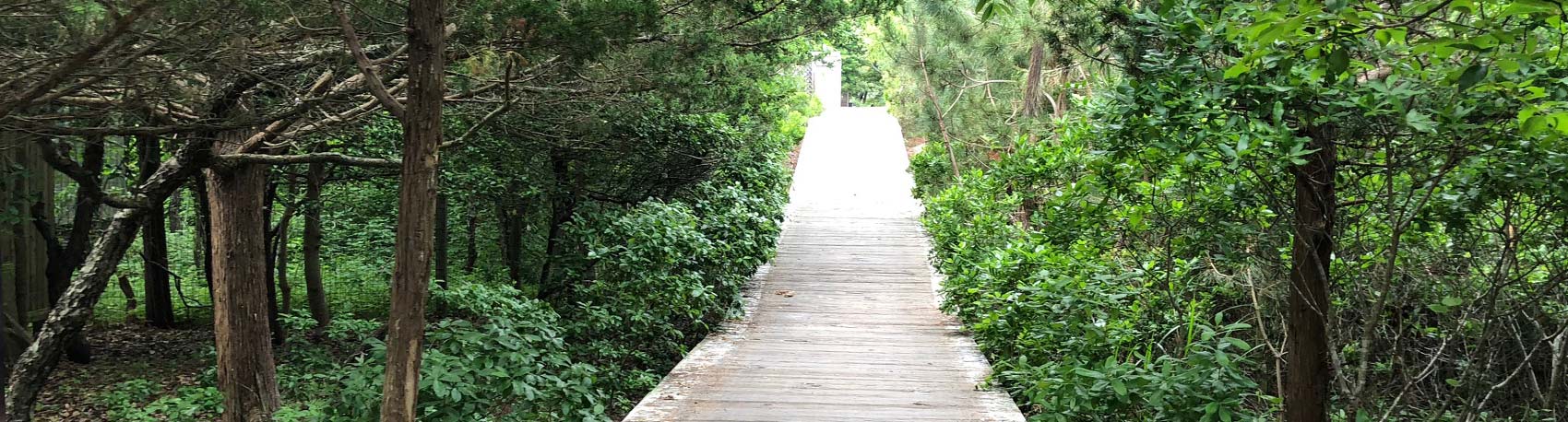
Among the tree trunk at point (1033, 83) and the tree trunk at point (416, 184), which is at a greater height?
the tree trunk at point (1033, 83)

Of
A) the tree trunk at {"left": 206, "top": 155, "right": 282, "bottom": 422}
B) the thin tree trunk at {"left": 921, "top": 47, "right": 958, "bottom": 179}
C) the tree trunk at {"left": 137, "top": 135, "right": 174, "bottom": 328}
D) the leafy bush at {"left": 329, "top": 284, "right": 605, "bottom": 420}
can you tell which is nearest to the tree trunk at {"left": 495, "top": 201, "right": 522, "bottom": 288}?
the tree trunk at {"left": 137, "top": 135, "right": 174, "bottom": 328}

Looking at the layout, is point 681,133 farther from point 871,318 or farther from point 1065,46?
point 1065,46

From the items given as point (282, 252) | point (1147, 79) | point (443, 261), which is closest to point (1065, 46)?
point (1147, 79)

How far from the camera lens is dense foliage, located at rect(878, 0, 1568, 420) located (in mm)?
2859

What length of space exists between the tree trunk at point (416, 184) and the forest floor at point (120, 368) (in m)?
6.15

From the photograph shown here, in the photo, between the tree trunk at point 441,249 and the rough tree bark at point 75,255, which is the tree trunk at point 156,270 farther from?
the tree trunk at point 441,249

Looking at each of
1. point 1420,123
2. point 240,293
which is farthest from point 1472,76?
point 240,293

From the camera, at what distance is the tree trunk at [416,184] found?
3156mm

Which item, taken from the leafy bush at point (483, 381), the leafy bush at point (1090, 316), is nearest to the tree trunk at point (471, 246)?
the leafy bush at point (1090, 316)

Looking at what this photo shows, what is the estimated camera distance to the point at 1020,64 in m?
14.8

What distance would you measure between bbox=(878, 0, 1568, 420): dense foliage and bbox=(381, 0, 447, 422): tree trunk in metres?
1.90

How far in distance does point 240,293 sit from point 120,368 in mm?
4476

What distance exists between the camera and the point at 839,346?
22.1 ft

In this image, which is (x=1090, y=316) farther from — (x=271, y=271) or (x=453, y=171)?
(x=271, y=271)
